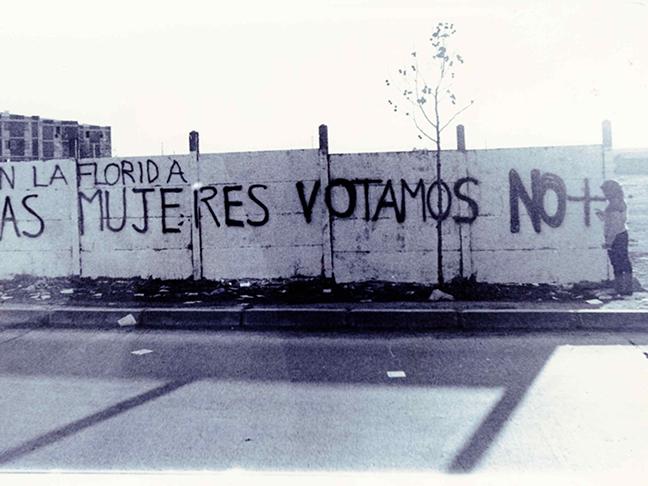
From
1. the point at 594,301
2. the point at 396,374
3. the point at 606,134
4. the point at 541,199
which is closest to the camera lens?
the point at 396,374

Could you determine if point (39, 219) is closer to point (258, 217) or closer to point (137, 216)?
point (137, 216)

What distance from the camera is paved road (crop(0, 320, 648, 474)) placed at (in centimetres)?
407

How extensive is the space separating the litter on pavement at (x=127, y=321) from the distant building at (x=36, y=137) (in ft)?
310

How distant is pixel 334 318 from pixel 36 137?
4110 inches

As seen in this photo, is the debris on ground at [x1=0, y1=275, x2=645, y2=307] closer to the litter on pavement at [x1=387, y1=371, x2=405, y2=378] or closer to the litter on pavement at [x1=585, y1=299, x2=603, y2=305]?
the litter on pavement at [x1=585, y1=299, x2=603, y2=305]

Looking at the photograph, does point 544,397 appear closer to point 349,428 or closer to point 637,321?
point 349,428

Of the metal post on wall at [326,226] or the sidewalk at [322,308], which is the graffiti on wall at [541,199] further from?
the metal post on wall at [326,226]

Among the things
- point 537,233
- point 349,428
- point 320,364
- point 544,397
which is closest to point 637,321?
point 537,233

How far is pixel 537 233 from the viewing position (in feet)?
33.1

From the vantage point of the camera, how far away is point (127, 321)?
8.46m

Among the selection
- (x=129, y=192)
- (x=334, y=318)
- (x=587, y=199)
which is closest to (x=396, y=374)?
(x=334, y=318)

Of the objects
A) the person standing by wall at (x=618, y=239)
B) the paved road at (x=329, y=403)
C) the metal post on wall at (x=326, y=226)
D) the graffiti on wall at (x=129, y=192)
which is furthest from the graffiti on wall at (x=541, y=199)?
the graffiti on wall at (x=129, y=192)

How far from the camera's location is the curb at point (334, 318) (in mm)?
7895

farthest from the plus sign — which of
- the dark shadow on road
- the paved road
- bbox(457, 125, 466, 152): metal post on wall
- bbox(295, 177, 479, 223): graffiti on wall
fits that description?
the dark shadow on road
